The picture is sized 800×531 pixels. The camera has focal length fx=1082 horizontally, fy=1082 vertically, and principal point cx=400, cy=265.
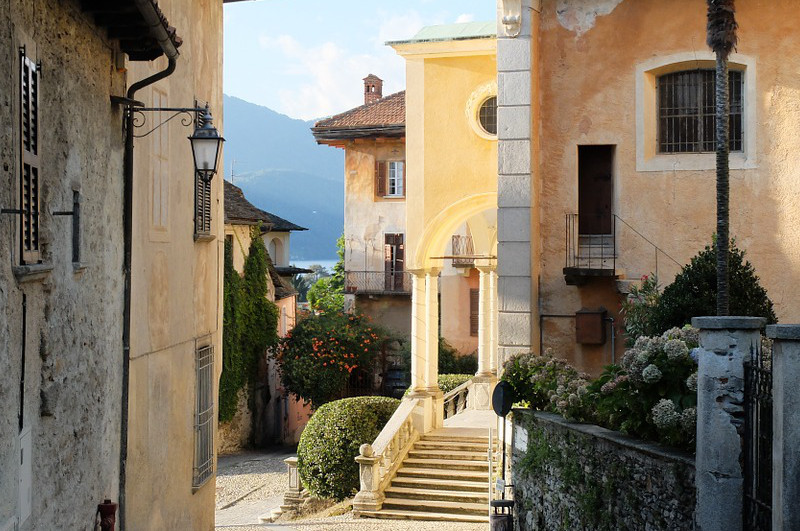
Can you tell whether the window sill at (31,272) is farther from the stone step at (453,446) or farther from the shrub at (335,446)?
the shrub at (335,446)

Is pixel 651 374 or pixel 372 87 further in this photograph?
pixel 372 87

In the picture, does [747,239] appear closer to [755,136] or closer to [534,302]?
[755,136]

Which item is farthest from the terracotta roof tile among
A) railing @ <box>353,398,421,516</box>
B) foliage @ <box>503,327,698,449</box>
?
foliage @ <box>503,327,698,449</box>

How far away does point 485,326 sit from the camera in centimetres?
2791

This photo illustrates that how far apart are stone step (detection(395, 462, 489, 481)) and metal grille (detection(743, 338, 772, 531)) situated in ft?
40.6

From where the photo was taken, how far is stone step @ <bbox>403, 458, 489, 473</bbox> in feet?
68.6

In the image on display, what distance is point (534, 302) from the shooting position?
16.1m

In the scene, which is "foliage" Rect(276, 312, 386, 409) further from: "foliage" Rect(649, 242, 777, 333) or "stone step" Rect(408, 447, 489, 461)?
"foliage" Rect(649, 242, 777, 333)

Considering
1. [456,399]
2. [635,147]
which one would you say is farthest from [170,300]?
[456,399]

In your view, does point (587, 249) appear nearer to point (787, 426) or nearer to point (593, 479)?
point (593, 479)

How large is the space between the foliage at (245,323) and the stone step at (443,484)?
1067 centimetres

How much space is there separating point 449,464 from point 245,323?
12790 millimetres

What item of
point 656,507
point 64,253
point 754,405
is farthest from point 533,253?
point 64,253

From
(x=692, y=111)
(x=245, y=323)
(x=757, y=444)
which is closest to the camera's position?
(x=757, y=444)
